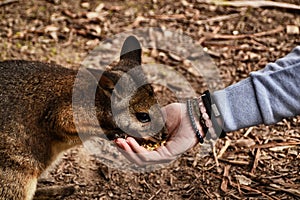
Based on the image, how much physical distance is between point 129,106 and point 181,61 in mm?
1687

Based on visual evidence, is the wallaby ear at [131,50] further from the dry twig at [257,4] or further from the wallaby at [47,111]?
the dry twig at [257,4]

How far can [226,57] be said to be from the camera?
4.95 m

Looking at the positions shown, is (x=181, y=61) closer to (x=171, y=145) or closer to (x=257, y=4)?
(x=257, y=4)

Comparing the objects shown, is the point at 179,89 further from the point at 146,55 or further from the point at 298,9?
the point at 298,9

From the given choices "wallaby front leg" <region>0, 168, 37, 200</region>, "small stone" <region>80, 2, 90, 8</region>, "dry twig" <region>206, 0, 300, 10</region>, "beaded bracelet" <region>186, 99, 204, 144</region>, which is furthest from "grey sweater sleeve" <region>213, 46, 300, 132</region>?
"small stone" <region>80, 2, 90, 8</region>

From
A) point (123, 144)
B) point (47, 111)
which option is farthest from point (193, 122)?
point (47, 111)

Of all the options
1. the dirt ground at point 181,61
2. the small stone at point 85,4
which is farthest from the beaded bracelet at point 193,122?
the small stone at point 85,4

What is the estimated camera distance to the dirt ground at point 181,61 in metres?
3.84

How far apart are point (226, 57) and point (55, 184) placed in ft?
6.47

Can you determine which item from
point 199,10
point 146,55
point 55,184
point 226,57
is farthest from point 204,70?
point 55,184

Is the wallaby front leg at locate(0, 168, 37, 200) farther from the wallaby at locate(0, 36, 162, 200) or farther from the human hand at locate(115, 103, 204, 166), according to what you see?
the human hand at locate(115, 103, 204, 166)

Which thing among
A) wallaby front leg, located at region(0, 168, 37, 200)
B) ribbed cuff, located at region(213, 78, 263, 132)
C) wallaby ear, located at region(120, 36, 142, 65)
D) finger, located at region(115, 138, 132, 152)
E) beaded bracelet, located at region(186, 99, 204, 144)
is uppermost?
wallaby ear, located at region(120, 36, 142, 65)

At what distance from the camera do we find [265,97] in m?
3.16

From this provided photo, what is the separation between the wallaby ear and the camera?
143 inches
